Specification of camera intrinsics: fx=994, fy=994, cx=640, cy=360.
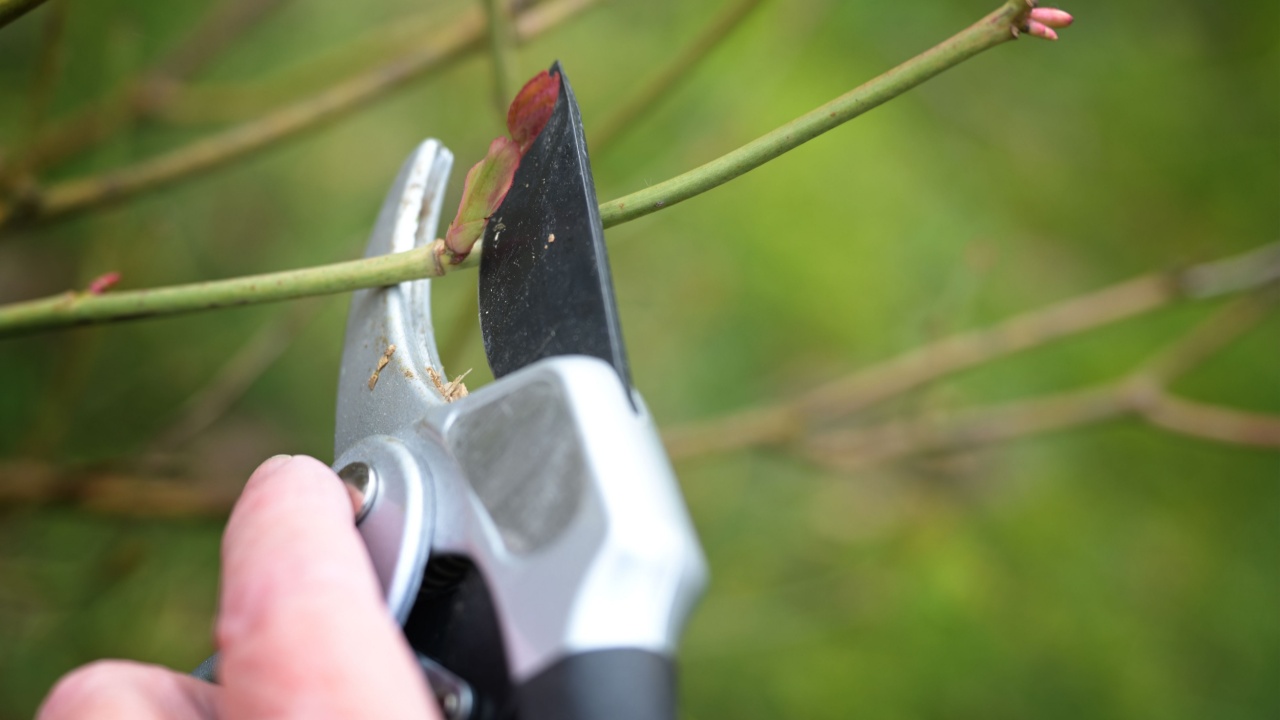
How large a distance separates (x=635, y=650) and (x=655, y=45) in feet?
4.68

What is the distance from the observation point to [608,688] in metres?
0.32

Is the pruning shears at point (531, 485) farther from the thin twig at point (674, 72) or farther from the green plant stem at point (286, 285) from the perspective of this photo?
the thin twig at point (674, 72)

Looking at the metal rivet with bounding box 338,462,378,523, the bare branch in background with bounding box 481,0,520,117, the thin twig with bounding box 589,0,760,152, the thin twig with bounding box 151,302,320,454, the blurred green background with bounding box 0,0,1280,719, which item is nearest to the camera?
the metal rivet with bounding box 338,462,378,523

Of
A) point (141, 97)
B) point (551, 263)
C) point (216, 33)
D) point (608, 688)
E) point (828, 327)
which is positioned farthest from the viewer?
point (828, 327)

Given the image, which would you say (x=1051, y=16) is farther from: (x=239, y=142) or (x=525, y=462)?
(x=239, y=142)

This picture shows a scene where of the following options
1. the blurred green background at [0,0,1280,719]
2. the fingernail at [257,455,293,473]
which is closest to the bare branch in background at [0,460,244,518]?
the blurred green background at [0,0,1280,719]

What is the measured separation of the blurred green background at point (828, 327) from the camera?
112 cm

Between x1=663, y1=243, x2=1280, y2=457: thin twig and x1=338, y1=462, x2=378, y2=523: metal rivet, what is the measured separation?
64cm

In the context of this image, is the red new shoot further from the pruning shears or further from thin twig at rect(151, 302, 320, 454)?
thin twig at rect(151, 302, 320, 454)

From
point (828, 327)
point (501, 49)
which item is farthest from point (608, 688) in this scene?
point (828, 327)

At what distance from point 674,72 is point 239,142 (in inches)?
13.8

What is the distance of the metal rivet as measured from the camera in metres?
0.42

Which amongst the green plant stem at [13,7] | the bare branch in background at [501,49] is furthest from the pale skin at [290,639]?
the bare branch in background at [501,49]

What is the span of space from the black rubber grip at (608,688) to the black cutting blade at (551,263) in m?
0.11
